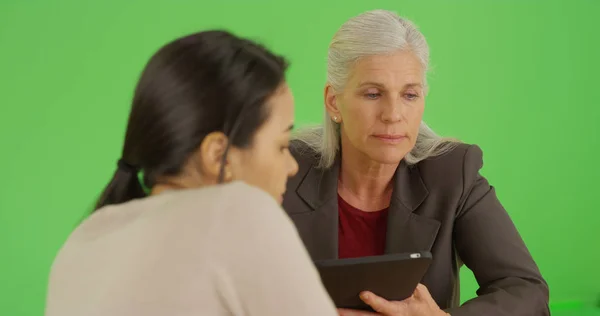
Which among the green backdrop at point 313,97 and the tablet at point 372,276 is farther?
the green backdrop at point 313,97

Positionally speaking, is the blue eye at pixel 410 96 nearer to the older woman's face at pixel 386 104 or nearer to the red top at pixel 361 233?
the older woman's face at pixel 386 104

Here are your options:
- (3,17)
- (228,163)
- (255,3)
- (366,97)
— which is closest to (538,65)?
(255,3)

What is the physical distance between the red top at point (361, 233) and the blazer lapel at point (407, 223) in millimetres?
44

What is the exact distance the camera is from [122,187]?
1026 mm

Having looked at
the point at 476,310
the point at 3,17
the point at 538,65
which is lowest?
the point at 476,310

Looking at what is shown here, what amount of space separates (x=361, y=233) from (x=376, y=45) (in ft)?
1.38

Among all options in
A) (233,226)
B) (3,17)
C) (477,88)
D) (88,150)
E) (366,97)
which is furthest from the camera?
(477,88)

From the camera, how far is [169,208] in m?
0.83

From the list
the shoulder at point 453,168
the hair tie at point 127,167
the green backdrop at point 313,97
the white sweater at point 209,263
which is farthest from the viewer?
the green backdrop at point 313,97

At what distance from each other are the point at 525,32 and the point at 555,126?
1.36 feet

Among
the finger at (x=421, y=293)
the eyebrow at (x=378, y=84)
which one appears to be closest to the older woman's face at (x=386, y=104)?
the eyebrow at (x=378, y=84)

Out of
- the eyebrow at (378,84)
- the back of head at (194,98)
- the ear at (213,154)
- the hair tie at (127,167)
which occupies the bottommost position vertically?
the hair tie at (127,167)

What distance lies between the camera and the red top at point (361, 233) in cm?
170

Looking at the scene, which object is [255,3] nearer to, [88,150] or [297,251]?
[88,150]
